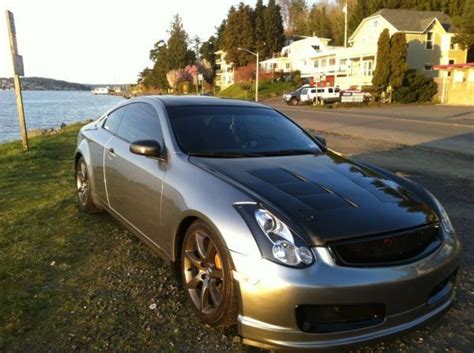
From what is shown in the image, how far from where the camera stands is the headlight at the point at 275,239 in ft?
8.71

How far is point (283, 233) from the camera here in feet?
9.05

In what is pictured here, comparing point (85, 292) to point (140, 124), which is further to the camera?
point (140, 124)

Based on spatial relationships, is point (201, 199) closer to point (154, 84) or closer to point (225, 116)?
point (225, 116)

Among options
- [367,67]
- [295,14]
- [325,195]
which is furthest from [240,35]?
[325,195]

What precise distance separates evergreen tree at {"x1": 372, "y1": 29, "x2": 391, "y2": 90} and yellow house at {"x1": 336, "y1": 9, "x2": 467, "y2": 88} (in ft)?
23.9

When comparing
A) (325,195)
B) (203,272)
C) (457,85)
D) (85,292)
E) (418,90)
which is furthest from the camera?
(418,90)

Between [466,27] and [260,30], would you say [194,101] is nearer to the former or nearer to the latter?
[466,27]

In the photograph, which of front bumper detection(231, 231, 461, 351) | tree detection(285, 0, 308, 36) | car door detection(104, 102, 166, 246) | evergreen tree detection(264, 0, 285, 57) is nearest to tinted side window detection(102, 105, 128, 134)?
car door detection(104, 102, 166, 246)

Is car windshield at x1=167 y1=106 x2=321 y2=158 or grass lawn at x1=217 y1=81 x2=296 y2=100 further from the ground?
car windshield at x1=167 y1=106 x2=321 y2=158

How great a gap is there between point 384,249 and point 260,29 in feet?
283

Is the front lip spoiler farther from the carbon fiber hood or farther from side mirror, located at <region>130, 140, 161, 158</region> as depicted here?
side mirror, located at <region>130, 140, 161, 158</region>

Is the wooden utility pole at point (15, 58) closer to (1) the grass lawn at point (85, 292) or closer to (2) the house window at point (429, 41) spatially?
(1) the grass lawn at point (85, 292)

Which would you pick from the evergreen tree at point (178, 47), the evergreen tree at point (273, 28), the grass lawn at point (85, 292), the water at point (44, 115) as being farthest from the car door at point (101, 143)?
the evergreen tree at point (178, 47)

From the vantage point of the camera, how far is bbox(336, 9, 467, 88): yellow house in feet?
170
